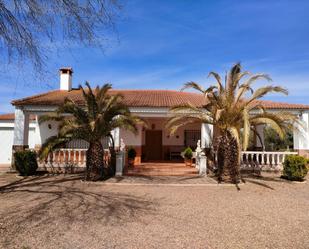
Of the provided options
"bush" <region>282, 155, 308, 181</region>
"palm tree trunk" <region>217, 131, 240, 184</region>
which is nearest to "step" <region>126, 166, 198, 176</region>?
"palm tree trunk" <region>217, 131, 240, 184</region>

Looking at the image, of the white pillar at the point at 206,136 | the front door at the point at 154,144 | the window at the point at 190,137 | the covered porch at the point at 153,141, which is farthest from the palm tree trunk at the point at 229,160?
the front door at the point at 154,144

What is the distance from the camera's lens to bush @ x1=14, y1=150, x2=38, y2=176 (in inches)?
538

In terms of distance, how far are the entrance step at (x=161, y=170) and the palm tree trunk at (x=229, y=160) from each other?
2.41 meters

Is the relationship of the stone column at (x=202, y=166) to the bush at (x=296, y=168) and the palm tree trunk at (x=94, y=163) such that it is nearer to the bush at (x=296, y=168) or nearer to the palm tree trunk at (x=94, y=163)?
the bush at (x=296, y=168)

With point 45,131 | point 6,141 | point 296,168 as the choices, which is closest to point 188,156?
point 296,168

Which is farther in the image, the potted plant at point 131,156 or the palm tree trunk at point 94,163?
the potted plant at point 131,156

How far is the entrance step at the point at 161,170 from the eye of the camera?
576 inches

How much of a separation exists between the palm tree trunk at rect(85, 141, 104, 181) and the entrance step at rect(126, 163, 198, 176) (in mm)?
2335

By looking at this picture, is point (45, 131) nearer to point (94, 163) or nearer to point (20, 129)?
point (20, 129)

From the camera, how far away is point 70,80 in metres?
22.6

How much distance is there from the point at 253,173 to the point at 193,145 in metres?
5.70

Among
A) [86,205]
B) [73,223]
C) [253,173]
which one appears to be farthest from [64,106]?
[253,173]

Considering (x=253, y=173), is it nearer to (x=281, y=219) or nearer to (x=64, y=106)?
(x=281, y=219)

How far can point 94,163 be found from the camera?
12.3 m
